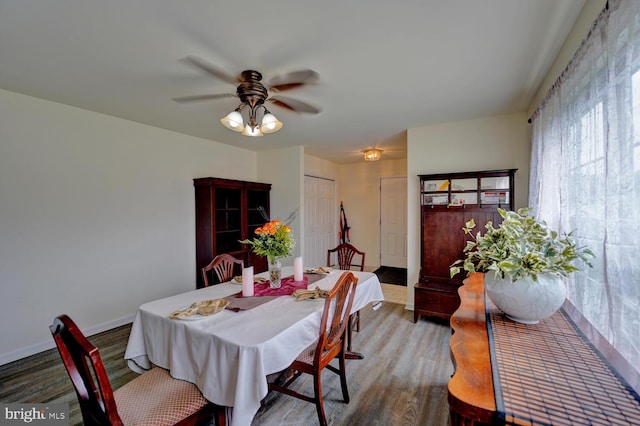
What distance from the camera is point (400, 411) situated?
183 cm

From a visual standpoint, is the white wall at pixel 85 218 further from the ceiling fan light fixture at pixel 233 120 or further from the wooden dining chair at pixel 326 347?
the wooden dining chair at pixel 326 347

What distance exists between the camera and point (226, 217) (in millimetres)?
4316

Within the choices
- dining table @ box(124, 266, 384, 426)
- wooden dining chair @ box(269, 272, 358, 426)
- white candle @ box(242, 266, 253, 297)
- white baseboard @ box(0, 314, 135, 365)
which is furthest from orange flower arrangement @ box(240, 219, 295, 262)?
white baseboard @ box(0, 314, 135, 365)

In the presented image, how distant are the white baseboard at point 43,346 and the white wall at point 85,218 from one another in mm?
11

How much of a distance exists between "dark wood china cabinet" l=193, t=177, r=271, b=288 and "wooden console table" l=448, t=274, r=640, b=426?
2.92 m

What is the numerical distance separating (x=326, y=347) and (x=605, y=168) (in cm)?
169

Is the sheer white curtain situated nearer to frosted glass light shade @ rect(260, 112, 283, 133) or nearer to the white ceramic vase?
the white ceramic vase

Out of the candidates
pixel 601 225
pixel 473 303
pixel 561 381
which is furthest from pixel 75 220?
pixel 601 225

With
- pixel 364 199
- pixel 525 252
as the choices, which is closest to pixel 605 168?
pixel 525 252

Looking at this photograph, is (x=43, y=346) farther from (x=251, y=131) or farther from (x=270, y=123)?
(x=270, y=123)

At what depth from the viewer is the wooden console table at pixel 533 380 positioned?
0.71 meters

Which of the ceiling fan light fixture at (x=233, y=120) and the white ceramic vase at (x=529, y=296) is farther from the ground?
the ceiling fan light fixture at (x=233, y=120)

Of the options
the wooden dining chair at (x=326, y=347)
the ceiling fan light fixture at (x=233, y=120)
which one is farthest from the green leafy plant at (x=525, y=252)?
the ceiling fan light fixture at (x=233, y=120)

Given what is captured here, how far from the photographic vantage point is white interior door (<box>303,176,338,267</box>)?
5336 mm
